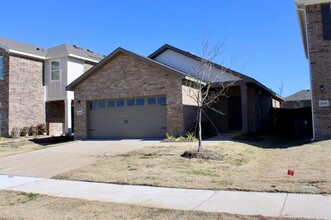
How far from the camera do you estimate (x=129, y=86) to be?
20.8 meters

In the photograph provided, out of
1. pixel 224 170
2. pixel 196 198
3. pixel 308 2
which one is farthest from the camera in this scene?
pixel 308 2

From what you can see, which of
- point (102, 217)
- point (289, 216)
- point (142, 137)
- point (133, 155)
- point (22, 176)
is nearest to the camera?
point (289, 216)

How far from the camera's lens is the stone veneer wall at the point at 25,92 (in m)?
25.9

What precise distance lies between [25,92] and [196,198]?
22825 millimetres

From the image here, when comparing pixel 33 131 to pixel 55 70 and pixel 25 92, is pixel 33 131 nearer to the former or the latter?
pixel 25 92

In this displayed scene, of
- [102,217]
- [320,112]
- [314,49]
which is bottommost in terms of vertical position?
[102,217]

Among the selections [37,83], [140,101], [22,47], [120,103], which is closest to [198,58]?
[140,101]

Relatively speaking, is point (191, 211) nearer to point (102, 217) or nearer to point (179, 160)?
point (102, 217)

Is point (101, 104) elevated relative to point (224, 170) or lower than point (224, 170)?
elevated

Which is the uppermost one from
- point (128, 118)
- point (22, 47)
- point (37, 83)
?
point (22, 47)

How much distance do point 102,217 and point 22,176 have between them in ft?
19.4

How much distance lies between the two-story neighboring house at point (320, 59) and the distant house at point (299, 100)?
92.7ft

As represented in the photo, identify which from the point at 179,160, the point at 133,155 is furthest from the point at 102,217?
the point at 133,155

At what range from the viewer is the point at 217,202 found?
271 inches
